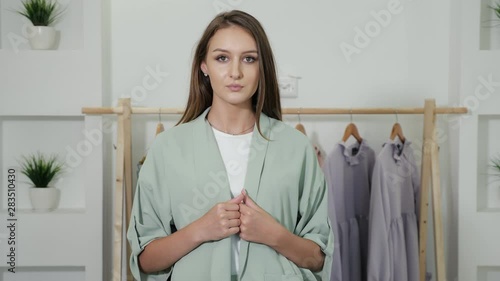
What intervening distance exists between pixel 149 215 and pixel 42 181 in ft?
4.89

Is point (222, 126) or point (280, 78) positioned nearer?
point (222, 126)

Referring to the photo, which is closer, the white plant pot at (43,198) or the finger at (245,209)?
the finger at (245,209)

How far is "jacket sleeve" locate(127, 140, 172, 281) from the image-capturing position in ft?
4.61

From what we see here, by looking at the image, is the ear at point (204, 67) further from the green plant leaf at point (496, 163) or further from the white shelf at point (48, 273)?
the green plant leaf at point (496, 163)

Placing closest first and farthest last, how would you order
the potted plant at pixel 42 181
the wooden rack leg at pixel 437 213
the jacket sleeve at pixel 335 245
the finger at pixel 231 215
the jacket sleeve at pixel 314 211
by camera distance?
the finger at pixel 231 215 → the jacket sleeve at pixel 314 211 → the jacket sleeve at pixel 335 245 → the wooden rack leg at pixel 437 213 → the potted plant at pixel 42 181

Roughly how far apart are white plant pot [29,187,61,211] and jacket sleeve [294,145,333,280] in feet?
5.33

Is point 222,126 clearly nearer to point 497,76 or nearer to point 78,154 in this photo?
point 78,154

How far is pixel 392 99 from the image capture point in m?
2.87

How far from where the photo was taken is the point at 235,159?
143 cm

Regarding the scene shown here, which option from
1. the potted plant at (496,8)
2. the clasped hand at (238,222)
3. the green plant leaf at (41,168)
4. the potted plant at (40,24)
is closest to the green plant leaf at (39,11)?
the potted plant at (40,24)

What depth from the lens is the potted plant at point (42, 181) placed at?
274 centimetres

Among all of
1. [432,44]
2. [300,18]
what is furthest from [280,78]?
[432,44]

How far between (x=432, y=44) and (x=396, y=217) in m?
0.80

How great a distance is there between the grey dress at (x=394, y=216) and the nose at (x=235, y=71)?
1302 millimetres
